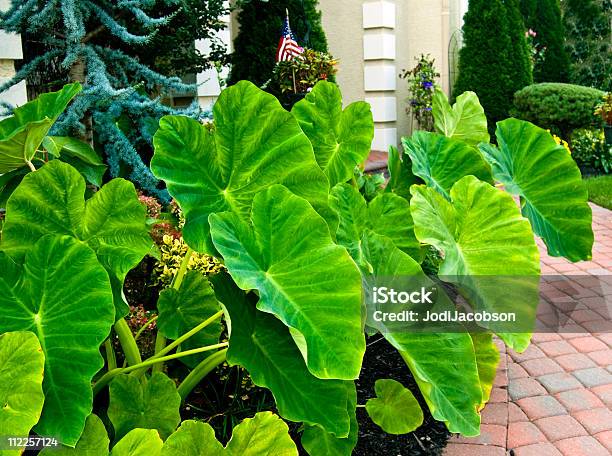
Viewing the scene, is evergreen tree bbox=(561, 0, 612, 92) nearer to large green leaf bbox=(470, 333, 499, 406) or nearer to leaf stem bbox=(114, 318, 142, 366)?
large green leaf bbox=(470, 333, 499, 406)

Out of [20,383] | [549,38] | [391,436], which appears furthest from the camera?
[549,38]

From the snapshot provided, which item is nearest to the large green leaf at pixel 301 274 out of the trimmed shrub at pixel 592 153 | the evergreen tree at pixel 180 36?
the evergreen tree at pixel 180 36

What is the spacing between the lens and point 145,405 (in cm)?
179

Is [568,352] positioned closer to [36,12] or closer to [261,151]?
[261,151]

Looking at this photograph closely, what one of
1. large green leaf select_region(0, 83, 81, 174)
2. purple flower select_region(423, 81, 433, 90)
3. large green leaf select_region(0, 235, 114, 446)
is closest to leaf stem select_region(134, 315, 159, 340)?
large green leaf select_region(0, 83, 81, 174)

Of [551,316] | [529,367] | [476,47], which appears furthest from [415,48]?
[529,367]

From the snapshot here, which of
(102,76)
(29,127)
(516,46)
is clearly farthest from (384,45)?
(29,127)

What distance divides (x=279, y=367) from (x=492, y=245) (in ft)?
2.41

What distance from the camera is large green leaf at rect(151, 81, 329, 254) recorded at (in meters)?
1.83

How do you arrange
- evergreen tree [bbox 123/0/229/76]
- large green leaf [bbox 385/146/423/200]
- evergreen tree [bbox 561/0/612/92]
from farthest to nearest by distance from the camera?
evergreen tree [bbox 561/0/612/92] → evergreen tree [bbox 123/0/229/76] → large green leaf [bbox 385/146/423/200]

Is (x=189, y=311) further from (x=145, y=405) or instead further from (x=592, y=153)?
(x=592, y=153)

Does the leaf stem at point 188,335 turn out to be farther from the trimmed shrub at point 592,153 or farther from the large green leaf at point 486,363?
the trimmed shrub at point 592,153

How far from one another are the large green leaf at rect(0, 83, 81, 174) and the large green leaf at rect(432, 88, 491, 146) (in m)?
1.49

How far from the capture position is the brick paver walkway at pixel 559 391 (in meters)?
2.52
